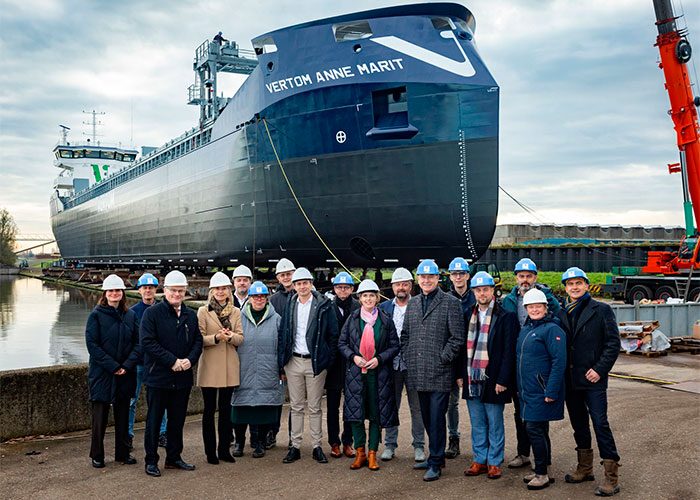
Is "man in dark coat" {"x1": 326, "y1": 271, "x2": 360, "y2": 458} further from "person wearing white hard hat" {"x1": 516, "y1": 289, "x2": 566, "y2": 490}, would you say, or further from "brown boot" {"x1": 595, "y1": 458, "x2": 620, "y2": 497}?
"brown boot" {"x1": 595, "y1": 458, "x2": 620, "y2": 497}

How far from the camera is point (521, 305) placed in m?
4.91

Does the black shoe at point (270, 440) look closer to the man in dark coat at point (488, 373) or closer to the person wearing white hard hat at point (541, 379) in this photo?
the man in dark coat at point (488, 373)

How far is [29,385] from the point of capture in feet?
17.1

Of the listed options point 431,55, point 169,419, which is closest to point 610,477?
point 169,419

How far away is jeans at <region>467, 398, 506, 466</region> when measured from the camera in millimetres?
4359

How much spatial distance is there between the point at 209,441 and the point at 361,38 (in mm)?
10032

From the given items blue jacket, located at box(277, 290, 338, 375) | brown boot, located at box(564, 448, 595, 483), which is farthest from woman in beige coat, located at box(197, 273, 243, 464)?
brown boot, located at box(564, 448, 595, 483)

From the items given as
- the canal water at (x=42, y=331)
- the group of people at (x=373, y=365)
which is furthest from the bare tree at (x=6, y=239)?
the group of people at (x=373, y=365)

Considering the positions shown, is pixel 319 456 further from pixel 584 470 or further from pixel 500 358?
pixel 584 470

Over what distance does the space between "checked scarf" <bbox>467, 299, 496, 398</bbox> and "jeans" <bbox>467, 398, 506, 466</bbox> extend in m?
0.14

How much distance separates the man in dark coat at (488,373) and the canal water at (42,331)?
739 centimetres

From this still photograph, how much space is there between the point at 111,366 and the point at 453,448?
2.91 metres

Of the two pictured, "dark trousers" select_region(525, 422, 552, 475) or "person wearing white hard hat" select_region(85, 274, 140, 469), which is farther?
"person wearing white hard hat" select_region(85, 274, 140, 469)

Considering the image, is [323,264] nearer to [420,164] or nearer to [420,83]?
[420,164]
